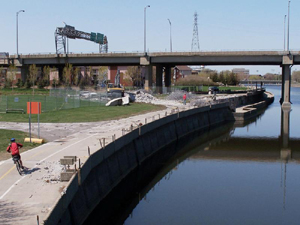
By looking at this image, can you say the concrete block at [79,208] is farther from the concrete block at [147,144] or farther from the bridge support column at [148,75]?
the bridge support column at [148,75]

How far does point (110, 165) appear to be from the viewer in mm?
25891

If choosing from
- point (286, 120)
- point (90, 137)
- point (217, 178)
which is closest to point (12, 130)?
point (90, 137)

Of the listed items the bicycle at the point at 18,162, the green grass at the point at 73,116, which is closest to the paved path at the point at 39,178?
the bicycle at the point at 18,162

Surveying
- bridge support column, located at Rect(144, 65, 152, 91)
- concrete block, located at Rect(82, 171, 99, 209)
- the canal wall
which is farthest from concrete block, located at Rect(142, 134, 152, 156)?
bridge support column, located at Rect(144, 65, 152, 91)

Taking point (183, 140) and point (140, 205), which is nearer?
point (140, 205)

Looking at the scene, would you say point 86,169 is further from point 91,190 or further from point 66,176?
point 66,176

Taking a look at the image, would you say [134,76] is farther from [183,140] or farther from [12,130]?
[12,130]

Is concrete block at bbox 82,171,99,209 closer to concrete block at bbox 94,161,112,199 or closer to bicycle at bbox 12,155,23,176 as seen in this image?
concrete block at bbox 94,161,112,199

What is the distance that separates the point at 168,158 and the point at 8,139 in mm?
13633

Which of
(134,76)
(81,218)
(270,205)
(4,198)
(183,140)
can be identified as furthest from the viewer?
(134,76)

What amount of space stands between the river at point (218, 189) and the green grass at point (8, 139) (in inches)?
245

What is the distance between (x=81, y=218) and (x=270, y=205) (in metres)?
10.7

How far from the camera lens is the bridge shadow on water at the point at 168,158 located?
22.3m

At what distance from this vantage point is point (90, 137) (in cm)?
3042
